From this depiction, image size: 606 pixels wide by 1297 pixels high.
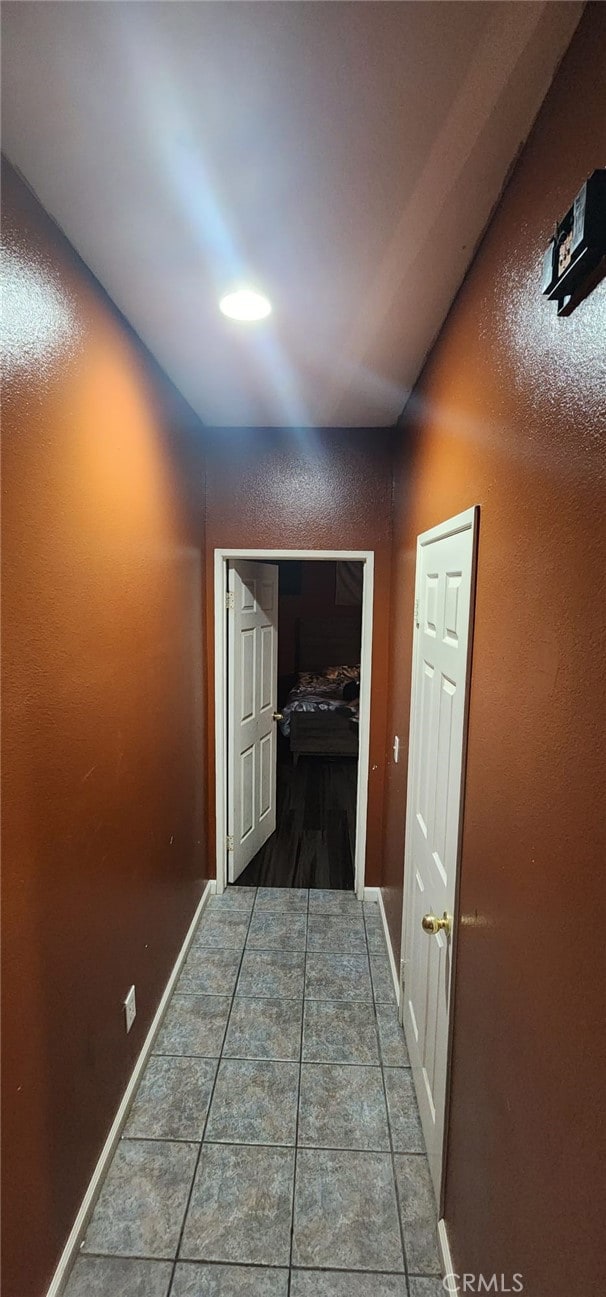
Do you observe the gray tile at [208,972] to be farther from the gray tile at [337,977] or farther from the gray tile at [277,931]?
the gray tile at [337,977]

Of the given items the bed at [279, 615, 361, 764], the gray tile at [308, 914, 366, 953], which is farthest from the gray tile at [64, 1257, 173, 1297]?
the bed at [279, 615, 361, 764]

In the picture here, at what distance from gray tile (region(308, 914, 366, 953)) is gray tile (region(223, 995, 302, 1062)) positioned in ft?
1.36

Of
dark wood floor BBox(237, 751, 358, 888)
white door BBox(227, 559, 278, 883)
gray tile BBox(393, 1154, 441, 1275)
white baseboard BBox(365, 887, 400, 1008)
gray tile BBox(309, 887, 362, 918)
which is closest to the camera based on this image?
gray tile BBox(393, 1154, 441, 1275)

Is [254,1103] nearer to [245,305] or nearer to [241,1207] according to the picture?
[241,1207]

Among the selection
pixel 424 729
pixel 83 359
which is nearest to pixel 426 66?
pixel 83 359

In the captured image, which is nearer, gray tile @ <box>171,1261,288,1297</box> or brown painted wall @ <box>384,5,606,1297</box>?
brown painted wall @ <box>384,5,606,1297</box>

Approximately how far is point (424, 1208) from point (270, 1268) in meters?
0.46

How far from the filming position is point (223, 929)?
2832 millimetres

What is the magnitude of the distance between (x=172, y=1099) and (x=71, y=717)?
4.91 ft

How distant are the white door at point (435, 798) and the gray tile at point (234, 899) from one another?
3.78ft

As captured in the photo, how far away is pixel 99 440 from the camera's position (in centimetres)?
153

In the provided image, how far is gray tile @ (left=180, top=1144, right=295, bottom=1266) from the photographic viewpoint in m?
1.44

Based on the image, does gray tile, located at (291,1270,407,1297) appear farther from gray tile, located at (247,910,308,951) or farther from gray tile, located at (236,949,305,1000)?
gray tile, located at (247,910,308,951)

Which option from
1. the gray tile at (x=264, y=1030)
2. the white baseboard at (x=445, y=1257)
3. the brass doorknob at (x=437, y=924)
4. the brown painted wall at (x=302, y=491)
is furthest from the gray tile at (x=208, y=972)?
the brown painted wall at (x=302, y=491)
